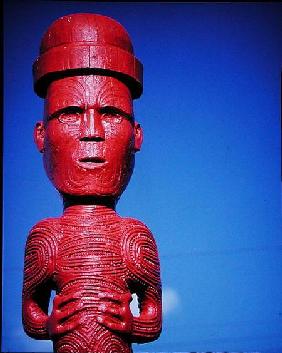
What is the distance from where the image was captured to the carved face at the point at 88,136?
3793mm

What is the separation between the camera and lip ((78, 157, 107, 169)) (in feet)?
12.4

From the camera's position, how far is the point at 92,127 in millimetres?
3816

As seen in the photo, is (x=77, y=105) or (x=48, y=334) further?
(x=77, y=105)

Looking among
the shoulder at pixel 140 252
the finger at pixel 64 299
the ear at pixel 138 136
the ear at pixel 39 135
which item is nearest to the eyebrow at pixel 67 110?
the ear at pixel 39 135

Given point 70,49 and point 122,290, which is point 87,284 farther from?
point 70,49

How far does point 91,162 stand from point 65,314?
3.48ft

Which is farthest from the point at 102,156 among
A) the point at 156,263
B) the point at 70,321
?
the point at 70,321

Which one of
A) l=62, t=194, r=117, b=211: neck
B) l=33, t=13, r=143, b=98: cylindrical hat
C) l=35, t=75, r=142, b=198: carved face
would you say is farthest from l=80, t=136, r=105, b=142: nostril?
l=33, t=13, r=143, b=98: cylindrical hat

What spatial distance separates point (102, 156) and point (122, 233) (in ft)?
1.84

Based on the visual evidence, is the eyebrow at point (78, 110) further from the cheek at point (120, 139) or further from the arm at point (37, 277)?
the arm at point (37, 277)

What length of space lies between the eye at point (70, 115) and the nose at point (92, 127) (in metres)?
0.06

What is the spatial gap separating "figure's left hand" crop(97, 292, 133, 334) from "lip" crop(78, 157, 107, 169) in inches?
35.6

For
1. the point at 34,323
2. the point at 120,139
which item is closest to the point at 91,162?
the point at 120,139

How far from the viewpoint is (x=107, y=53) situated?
401 cm
